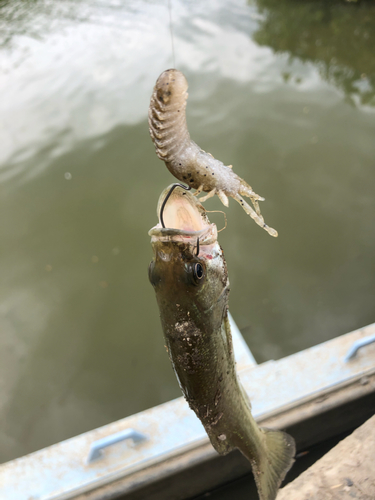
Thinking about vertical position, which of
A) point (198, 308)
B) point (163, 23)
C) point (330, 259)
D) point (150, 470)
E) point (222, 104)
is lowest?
point (330, 259)

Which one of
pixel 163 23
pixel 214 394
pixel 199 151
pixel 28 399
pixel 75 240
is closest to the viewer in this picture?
pixel 199 151

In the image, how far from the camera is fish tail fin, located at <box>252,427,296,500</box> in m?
1.94

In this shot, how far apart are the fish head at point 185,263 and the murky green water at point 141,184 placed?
8.83 ft

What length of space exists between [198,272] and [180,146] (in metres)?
0.46

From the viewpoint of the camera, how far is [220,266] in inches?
58.1

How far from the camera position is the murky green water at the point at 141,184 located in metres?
4.00

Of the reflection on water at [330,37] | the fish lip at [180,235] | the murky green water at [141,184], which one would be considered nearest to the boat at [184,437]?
the murky green water at [141,184]

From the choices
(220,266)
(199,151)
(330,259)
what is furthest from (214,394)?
(330,259)

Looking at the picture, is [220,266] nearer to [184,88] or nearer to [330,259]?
[184,88]

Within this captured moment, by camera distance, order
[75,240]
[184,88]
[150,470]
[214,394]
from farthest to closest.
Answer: [75,240], [150,470], [214,394], [184,88]

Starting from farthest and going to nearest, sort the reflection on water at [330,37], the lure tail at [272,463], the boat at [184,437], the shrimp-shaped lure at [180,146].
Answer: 1. the reflection on water at [330,37]
2. the boat at [184,437]
3. the lure tail at [272,463]
4. the shrimp-shaped lure at [180,146]

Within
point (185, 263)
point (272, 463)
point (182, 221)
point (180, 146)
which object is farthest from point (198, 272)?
point (272, 463)

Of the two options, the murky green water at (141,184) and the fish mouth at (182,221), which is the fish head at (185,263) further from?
the murky green water at (141,184)

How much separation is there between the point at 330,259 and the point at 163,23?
6400mm
